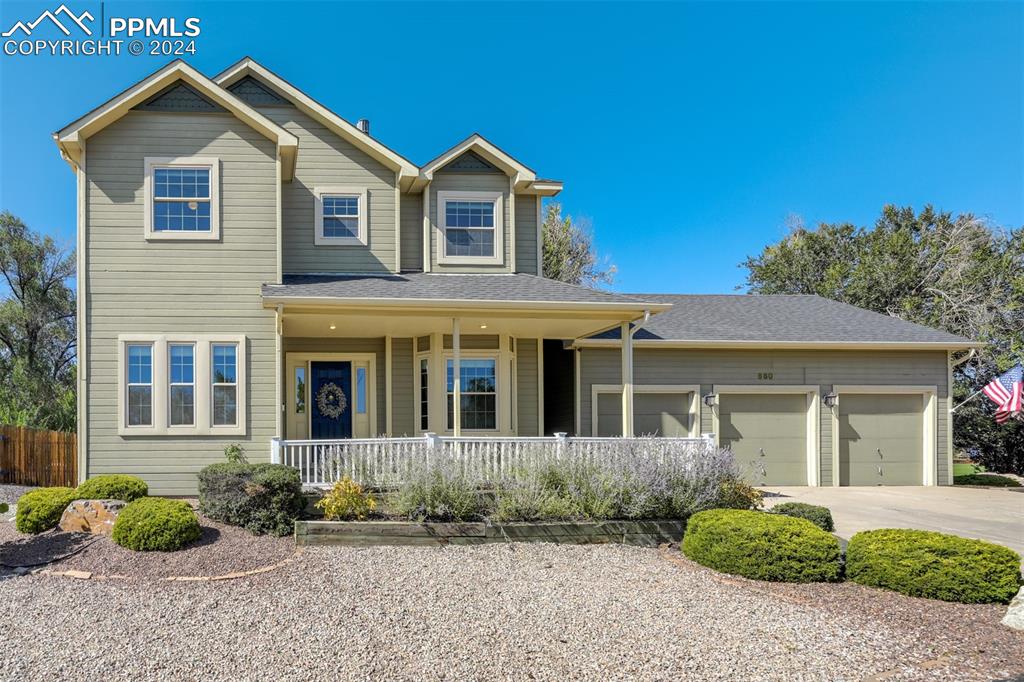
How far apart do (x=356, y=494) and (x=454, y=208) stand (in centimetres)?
678

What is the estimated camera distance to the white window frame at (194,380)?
10609 millimetres

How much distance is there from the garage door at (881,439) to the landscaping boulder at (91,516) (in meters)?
13.6

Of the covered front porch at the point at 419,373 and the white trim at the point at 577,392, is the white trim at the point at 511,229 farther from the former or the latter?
the white trim at the point at 577,392

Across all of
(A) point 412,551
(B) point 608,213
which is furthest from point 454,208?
(B) point 608,213

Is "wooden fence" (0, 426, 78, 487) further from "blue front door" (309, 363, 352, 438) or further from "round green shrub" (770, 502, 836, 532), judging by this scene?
"round green shrub" (770, 502, 836, 532)

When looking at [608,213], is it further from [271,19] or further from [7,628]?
[7,628]

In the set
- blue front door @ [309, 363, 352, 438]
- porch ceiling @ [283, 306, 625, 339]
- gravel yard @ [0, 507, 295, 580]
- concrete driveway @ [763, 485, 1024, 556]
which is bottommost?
concrete driveway @ [763, 485, 1024, 556]

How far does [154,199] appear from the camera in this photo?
35.6 ft

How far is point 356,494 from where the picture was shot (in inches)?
331

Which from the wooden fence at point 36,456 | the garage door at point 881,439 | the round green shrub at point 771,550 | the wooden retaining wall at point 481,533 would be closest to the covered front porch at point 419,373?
the wooden retaining wall at point 481,533

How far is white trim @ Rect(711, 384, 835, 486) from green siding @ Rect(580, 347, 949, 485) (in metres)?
0.08

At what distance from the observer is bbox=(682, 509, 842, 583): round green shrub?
6.94m

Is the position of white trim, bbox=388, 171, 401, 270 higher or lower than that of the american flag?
higher

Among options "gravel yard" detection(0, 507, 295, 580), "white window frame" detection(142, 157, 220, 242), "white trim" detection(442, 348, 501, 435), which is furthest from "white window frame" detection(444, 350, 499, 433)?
"gravel yard" detection(0, 507, 295, 580)
